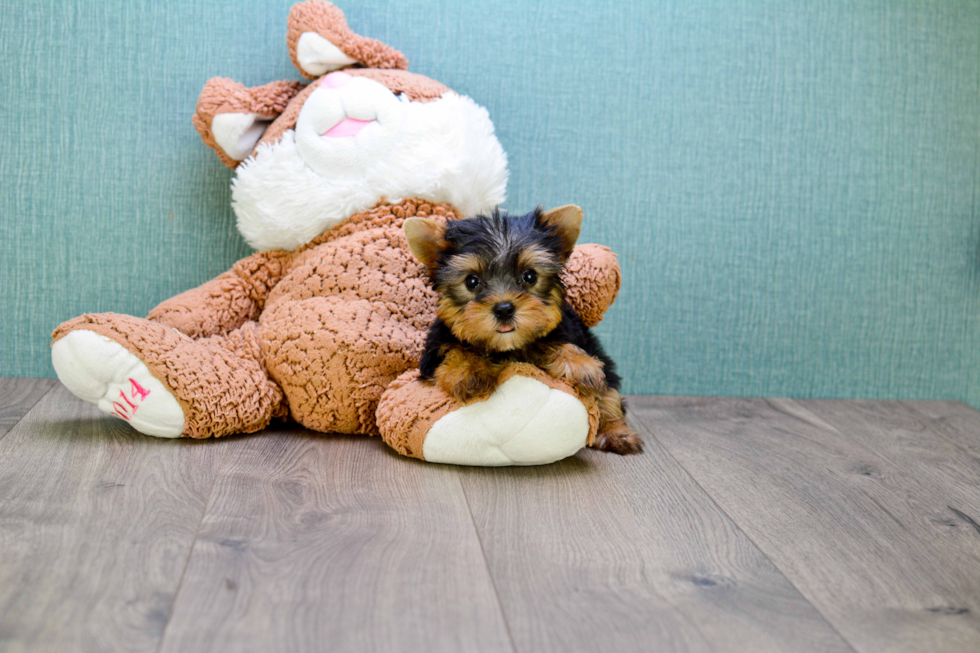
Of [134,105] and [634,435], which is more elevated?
[134,105]

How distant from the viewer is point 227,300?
2.03m

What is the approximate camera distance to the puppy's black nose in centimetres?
149

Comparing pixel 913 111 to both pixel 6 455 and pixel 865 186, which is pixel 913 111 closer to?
pixel 865 186

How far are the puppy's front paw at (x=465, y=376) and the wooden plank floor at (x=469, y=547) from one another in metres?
0.18

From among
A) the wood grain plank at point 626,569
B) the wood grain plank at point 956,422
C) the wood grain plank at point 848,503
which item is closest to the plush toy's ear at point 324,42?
the wood grain plank at point 626,569

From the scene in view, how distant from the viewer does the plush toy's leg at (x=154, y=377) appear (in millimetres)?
1704

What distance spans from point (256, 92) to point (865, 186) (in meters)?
1.78

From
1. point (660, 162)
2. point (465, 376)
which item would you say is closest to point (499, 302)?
point (465, 376)

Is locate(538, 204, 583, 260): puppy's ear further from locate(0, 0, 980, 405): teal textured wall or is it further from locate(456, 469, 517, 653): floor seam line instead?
locate(0, 0, 980, 405): teal textured wall

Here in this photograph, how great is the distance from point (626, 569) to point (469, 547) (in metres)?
0.26

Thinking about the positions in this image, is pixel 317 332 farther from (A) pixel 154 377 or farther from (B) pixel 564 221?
(B) pixel 564 221

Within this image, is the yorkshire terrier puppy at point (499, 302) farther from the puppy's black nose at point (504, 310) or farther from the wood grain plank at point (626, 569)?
the wood grain plank at point (626, 569)

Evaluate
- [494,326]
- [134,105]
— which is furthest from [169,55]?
[494,326]

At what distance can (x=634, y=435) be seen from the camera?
6.16 ft
